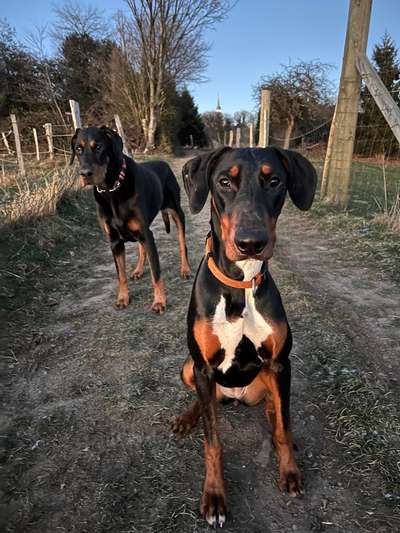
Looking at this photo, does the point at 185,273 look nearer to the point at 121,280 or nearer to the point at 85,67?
the point at 121,280

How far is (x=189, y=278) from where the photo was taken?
14.3 feet

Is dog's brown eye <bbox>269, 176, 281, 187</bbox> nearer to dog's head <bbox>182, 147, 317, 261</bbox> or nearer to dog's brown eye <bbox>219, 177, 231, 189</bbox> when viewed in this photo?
dog's head <bbox>182, 147, 317, 261</bbox>

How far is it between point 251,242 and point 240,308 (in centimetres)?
40

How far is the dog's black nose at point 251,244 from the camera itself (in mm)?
1500

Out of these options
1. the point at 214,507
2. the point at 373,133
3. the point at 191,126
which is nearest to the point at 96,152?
the point at 214,507

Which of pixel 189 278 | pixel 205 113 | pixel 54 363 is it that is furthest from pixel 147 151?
pixel 205 113

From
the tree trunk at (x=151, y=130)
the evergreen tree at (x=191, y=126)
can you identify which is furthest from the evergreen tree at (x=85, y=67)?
the evergreen tree at (x=191, y=126)

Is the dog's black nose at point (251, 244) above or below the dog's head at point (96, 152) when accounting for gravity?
below

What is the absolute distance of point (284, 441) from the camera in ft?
5.82

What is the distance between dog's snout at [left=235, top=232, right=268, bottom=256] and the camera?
4.92 feet

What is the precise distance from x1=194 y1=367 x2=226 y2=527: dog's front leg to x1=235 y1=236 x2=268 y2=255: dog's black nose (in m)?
0.65

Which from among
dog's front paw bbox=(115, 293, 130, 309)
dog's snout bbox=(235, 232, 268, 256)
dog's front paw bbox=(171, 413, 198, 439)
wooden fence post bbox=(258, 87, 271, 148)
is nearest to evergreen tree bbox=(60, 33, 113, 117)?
wooden fence post bbox=(258, 87, 271, 148)

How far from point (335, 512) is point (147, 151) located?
84.3ft

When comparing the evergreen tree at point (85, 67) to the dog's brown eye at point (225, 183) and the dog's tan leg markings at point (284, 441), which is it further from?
the dog's tan leg markings at point (284, 441)
